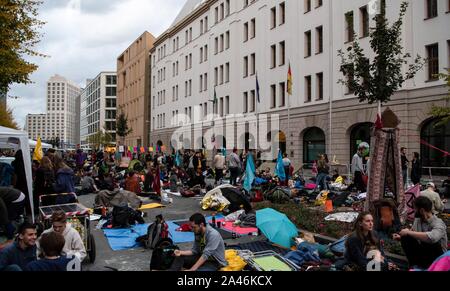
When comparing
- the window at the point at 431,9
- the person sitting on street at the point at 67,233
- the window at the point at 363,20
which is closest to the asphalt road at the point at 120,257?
the person sitting on street at the point at 67,233

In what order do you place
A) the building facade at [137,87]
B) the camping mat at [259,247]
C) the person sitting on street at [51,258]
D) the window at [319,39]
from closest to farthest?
the person sitting on street at [51,258] < the camping mat at [259,247] < the window at [319,39] < the building facade at [137,87]

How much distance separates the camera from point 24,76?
2008cm

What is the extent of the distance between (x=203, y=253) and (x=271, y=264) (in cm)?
116

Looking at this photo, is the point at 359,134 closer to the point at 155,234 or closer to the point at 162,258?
the point at 155,234

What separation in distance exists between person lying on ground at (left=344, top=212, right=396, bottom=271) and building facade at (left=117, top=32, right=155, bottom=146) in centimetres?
6412

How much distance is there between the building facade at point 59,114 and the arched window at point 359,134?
481 ft

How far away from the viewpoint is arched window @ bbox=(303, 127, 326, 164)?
3020cm

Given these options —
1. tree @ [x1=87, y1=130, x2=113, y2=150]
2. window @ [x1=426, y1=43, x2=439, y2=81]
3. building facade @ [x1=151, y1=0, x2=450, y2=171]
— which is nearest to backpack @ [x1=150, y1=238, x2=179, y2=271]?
building facade @ [x1=151, y1=0, x2=450, y2=171]

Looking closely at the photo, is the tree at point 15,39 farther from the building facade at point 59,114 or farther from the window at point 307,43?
the building facade at point 59,114

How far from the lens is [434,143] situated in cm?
2247

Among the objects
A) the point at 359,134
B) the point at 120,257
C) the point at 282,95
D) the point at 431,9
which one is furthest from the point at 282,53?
the point at 120,257

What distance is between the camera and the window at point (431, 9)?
22.5 meters

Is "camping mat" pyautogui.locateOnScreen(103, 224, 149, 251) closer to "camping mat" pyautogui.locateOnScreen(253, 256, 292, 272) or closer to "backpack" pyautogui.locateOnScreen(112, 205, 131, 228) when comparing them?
"backpack" pyautogui.locateOnScreen(112, 205, 131, 228)
